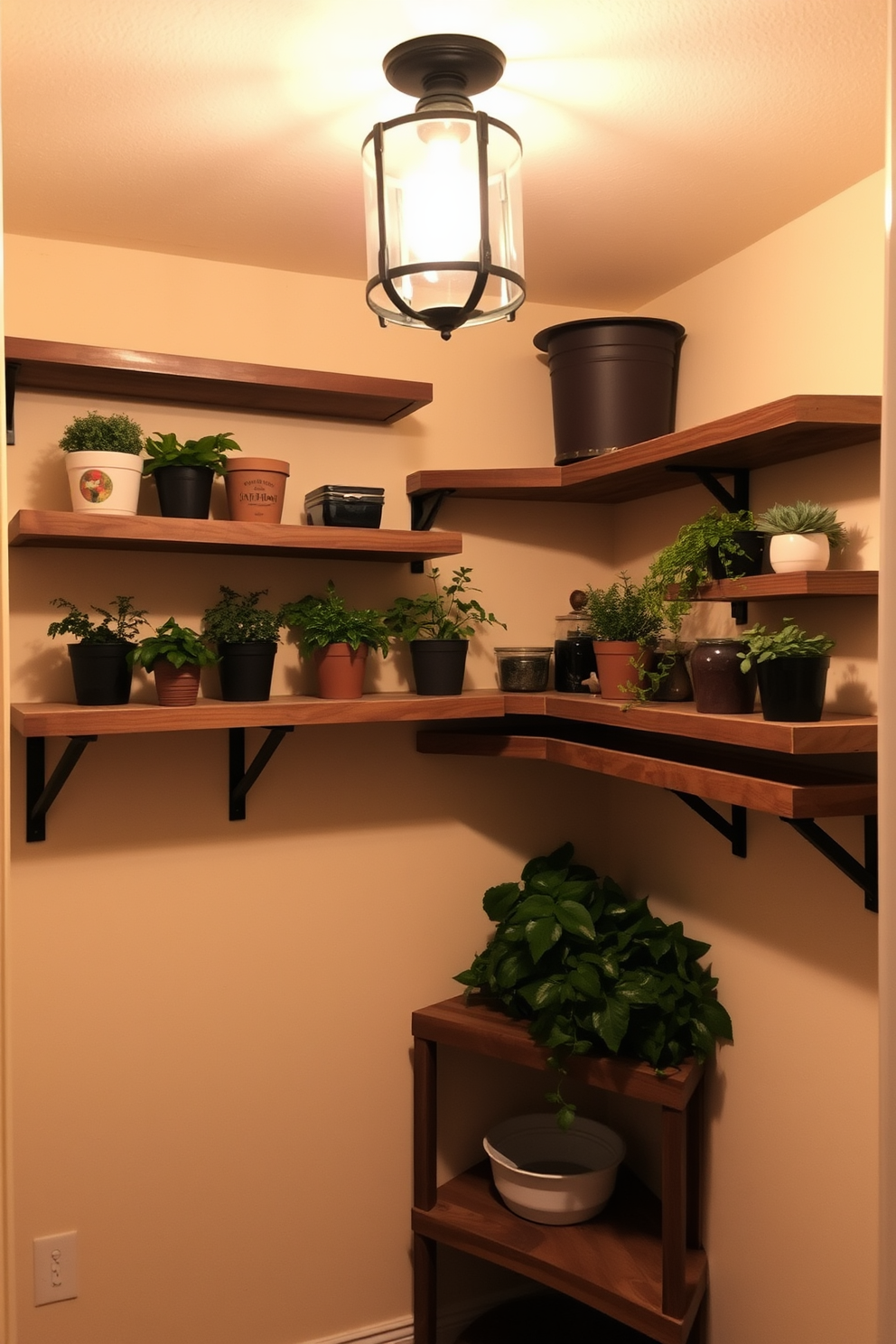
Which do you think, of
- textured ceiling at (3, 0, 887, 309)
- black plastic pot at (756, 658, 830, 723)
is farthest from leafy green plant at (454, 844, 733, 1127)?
textured ceiling at (3, 0, 887, 309)

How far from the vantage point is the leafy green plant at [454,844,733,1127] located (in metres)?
2.01

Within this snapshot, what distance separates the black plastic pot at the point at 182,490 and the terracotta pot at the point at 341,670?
365mm

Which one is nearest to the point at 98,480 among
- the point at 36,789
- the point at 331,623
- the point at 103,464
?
the point at 103,464

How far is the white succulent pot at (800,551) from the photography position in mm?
1650

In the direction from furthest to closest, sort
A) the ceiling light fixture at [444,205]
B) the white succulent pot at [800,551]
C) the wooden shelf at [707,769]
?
the white succulent pot at [800,551], the wooden shelf at [707,769], the ceiling light fixture at [444,205]

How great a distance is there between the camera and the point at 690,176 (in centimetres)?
175

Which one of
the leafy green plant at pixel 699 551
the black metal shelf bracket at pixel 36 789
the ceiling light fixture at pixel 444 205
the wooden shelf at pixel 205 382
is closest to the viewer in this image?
the ceiling light fixture at pixel 444 205

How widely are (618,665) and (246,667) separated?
74 cm

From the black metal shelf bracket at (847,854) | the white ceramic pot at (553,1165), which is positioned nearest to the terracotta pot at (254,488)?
the black metal shelf bracket at (847,854)

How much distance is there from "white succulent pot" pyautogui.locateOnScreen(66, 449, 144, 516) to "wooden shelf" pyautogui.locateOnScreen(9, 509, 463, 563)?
1.8 inches

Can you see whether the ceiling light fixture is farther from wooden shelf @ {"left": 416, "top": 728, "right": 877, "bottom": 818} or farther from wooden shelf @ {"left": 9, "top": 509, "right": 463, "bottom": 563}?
wooden shelf @ {"left": 416, "top": 728, "right": 877, "bottom": 818}

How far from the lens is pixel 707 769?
1.73 metres

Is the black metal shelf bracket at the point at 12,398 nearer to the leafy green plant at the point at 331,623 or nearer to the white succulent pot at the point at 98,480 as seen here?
the white succulent pot at the point at 98,480

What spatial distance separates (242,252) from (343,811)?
1.21 m
